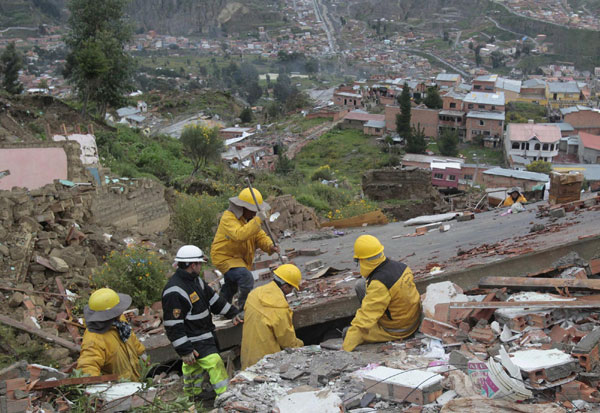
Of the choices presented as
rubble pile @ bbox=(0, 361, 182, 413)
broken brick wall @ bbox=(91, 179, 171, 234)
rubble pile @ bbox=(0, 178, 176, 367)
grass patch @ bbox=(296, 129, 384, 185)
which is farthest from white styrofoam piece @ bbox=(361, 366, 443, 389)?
grass patch @ bbox=(296, 129, 384, 185)

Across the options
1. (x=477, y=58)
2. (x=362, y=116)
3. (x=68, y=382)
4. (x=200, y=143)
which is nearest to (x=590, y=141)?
(x=362, y=116)

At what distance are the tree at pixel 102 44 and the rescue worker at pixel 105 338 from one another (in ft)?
61.9

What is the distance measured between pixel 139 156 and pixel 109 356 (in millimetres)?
15036

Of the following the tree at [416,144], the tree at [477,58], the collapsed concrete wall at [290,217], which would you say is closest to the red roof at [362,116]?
the tree at [416,144]

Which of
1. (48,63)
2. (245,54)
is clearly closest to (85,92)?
(48,63)

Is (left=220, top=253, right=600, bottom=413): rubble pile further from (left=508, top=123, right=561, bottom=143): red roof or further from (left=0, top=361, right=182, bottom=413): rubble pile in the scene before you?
(left=508, top=123, right=561, bottom=143): red roof

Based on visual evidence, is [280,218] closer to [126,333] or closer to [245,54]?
[126,333]

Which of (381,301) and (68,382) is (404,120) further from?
(68,382)

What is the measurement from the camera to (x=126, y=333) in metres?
4.24

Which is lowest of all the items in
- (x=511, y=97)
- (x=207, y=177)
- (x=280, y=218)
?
(x=511, y=97)

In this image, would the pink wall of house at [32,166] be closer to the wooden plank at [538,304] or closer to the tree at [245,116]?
the wooden plank at [538,304]

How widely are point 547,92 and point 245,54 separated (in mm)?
59022

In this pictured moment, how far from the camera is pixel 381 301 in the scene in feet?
13.4

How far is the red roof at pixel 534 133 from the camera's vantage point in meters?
37.4
